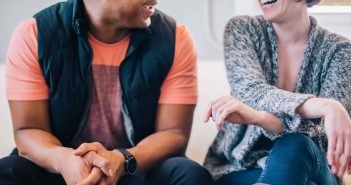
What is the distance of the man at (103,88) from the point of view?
105 cm

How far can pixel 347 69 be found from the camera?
1.11m

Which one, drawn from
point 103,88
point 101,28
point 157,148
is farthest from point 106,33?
point 157,148

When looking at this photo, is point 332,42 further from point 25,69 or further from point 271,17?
point 25,69

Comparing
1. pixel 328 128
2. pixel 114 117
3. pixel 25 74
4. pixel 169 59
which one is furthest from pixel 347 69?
pixel 25 74

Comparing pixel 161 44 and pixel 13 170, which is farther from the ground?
pixel 161 44

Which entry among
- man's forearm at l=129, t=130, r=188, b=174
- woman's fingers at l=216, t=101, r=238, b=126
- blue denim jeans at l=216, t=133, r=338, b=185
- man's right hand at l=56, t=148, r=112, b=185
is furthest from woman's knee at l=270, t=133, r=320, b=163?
man's right hand at l=56, t=148, r=112, b=185

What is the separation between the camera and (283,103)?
3.20 ft

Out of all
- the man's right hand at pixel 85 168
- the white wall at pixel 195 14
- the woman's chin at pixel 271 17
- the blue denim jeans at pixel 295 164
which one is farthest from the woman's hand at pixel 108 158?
the white wall at pixel 195 14

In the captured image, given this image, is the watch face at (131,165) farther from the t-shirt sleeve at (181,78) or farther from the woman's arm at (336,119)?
the woman's arm at (336,119)

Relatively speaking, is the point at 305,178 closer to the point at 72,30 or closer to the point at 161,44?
the point at 161,44

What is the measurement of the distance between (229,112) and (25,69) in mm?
472

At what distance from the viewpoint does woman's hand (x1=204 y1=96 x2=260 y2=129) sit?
93cm

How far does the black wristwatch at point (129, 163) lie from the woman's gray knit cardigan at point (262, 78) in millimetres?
260

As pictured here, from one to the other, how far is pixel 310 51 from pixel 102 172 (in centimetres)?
59
